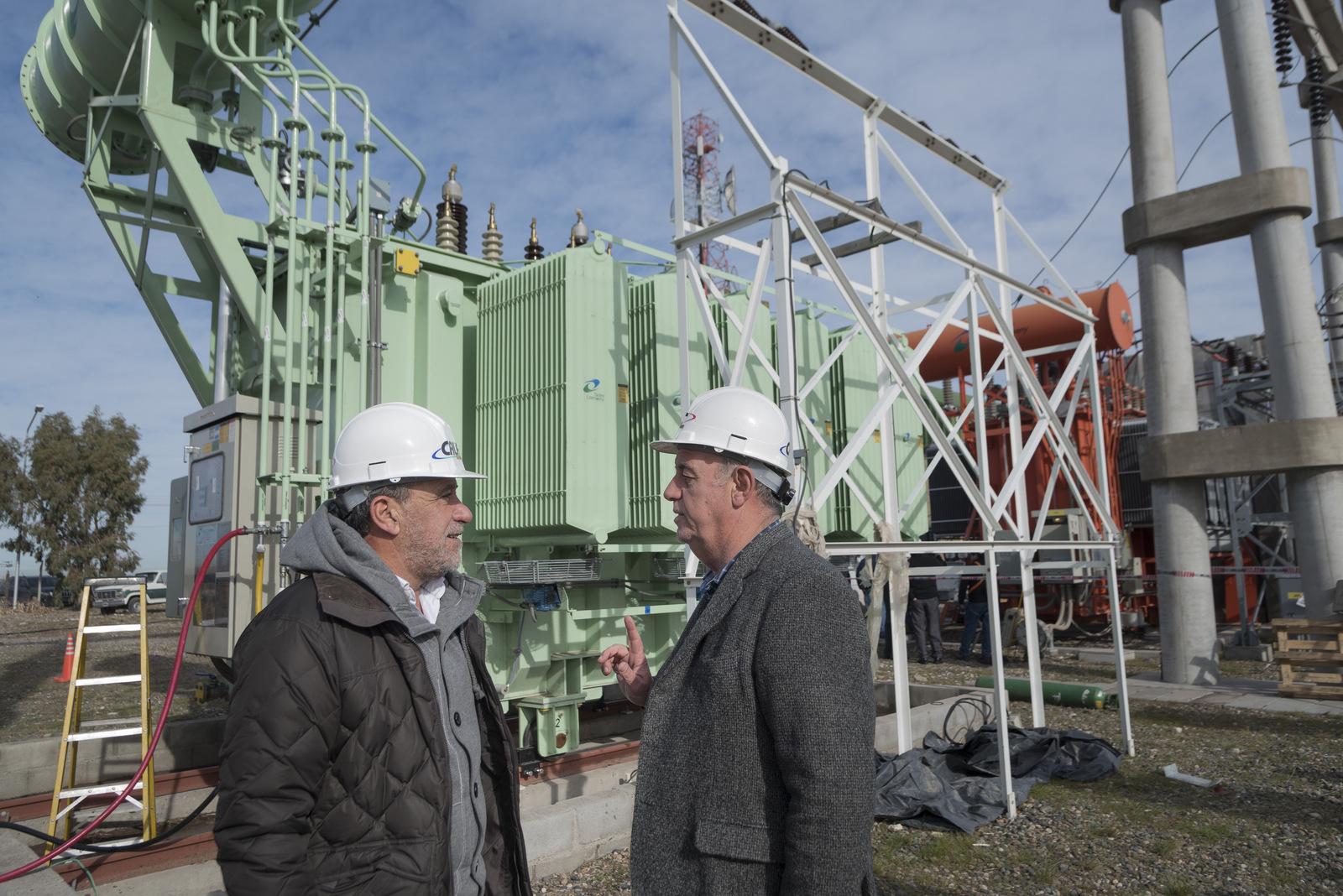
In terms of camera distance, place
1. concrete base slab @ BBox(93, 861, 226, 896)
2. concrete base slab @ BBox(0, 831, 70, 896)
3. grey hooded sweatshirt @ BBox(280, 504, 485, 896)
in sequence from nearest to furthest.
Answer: grey hooded sweatshirt @ BBox(280, 504, 485, 896), concrete base slab @ BBox(0, 831, 70, 896), concrete base slab @ BBox(93, 861, 226, 896)

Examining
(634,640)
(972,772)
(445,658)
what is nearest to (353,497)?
(445,658)

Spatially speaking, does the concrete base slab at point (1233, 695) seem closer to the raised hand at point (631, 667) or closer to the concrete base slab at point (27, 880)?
the raised hand at point (631, 667)

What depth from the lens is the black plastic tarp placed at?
5.84 m

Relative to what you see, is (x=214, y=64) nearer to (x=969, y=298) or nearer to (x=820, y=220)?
(x=820, y=220)

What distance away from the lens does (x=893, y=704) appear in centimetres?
941

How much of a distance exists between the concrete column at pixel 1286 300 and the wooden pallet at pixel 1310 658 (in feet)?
1.91

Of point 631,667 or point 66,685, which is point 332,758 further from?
point 66,685

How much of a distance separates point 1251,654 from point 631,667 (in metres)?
14.4

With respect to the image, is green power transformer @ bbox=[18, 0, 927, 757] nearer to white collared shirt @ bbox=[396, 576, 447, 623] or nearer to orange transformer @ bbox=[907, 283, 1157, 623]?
white collared shirt @ bbox=[396, 576, 447, 623]

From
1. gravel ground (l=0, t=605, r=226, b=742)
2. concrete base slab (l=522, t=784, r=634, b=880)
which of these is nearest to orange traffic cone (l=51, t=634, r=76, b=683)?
gravel ground (l=0, t=605, r=226, b=742)

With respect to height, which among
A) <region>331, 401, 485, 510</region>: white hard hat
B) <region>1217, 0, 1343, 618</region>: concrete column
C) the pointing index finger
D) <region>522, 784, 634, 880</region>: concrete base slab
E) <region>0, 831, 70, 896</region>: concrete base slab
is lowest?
<region>522, 784, 634, 880</region>: concrete base slab

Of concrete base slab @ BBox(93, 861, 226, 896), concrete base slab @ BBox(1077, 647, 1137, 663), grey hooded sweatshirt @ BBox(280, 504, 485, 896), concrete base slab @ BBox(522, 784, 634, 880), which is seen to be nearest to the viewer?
grey hooded sweatshirt @ BBox(280, 504, 485, 896)

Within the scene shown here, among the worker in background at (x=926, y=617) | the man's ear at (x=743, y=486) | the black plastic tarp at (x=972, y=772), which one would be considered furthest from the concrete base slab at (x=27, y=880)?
the worker in background at (x=926, y=617)

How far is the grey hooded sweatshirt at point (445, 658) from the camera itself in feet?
7.27
